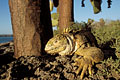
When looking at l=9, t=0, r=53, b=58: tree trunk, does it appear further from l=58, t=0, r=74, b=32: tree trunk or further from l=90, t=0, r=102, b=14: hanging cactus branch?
l=90, t=0, r=102, b=14: hanging cactus branch

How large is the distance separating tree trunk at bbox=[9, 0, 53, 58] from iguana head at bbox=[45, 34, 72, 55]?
188mm

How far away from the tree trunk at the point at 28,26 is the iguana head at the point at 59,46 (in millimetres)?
188

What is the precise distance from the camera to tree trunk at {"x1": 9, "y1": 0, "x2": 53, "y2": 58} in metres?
2.02

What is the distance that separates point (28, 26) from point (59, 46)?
2.19ft

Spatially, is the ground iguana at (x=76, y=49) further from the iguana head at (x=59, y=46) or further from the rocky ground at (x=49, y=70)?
the rocky ground at (x=49, y=70)

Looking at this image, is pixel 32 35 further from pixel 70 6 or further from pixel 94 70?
pixel 70 6

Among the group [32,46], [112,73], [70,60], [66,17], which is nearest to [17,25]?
[32,46]

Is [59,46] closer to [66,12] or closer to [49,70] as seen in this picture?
[49,70]

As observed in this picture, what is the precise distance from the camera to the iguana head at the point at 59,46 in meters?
2.05

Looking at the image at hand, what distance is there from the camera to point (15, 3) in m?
2.04

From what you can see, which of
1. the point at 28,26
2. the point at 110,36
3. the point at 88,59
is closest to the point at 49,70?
the point at 88,59

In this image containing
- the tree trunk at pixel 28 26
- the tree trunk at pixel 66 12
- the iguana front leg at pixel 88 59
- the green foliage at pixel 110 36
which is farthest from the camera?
the tree trunk at pixel 66 12

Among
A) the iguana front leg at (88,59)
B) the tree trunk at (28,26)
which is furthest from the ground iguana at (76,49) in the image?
the tree trunk at (28,26)

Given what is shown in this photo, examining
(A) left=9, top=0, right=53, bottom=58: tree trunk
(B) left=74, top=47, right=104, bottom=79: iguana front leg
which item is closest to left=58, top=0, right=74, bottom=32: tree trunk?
(A) left=9, top=0, right=53, bottom=58: tree trunk
